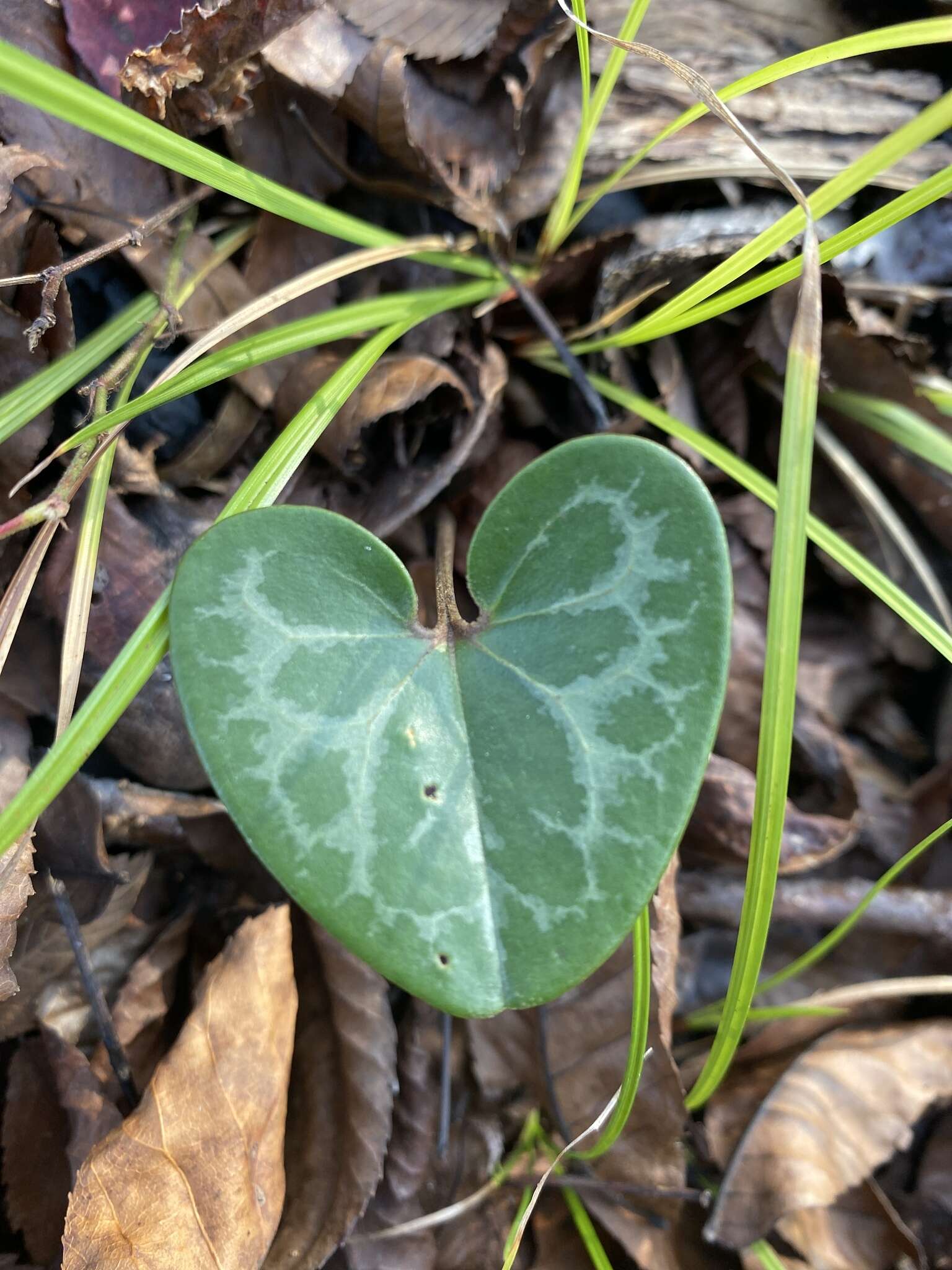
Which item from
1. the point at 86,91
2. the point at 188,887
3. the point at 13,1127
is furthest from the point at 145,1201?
the point at 86,91

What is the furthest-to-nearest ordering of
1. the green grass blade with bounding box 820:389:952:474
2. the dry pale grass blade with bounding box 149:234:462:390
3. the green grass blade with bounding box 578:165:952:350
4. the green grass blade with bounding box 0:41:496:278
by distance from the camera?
the green grass blade with bounding box 820:389:952:474, the dry pale grass blade with bounding box 149:234:462:390, the green grass blade with bounding box 578:165:952:350, the green grass blade with bounding box 0:41:496:278

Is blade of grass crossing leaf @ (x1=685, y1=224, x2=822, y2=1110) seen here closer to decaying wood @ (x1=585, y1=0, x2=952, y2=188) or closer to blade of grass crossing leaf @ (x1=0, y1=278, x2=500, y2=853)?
blade of grass crossing leaf @ (x1=0, y1=278, x2=500, y2=853)

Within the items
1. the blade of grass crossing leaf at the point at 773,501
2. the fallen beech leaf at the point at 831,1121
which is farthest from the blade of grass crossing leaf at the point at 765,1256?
the blade of grass crossing leaf at the point at 773,501

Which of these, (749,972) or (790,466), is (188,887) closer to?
(749,972)

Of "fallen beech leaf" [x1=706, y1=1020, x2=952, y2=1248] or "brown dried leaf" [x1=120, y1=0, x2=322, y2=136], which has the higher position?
"brown dried leaf" [x1=120, y1=0, x2=322, y2=136]

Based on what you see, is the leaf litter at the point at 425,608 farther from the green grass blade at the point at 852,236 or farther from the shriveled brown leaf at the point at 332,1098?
the green grass blade at the point at 852,236

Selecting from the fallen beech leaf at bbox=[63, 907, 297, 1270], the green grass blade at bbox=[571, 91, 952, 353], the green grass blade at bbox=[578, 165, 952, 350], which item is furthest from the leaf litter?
the green grass blade at bbox=[578, 165, 952, 350]
